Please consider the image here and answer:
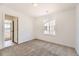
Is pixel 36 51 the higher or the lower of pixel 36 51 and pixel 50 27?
the lower

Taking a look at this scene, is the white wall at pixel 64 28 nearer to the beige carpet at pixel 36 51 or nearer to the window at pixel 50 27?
the window at pixel 50 27

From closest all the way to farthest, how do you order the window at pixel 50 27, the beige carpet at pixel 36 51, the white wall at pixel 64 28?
the beige carpet at pixel 36 51 → the white wall at pixel 64 28 → the window at pixel 50 27

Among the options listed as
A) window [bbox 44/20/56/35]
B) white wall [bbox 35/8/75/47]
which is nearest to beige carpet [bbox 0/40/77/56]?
white wall [bbox 35/8/75/47]

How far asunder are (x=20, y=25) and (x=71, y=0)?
3.45 meters

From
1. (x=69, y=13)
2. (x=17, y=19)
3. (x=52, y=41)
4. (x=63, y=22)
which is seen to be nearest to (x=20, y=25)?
(x=17, y=19)

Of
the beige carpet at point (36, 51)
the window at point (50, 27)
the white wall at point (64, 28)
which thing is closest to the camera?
the beige carpet at point (36, 51)

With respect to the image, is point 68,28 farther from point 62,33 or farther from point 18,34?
point 18,34

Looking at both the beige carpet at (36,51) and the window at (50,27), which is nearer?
the beige carpet at (36,51)

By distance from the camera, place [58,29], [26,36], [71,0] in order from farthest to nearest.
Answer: [26,36] < [58,29] < [71,0]

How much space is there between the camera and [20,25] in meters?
4.31

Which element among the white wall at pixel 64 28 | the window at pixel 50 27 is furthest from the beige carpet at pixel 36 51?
the window at pixel 50 27

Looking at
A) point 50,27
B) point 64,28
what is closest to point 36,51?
point 64,28

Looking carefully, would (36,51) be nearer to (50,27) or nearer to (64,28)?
(64,28)

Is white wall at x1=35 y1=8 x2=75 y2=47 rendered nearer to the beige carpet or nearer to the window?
the window
